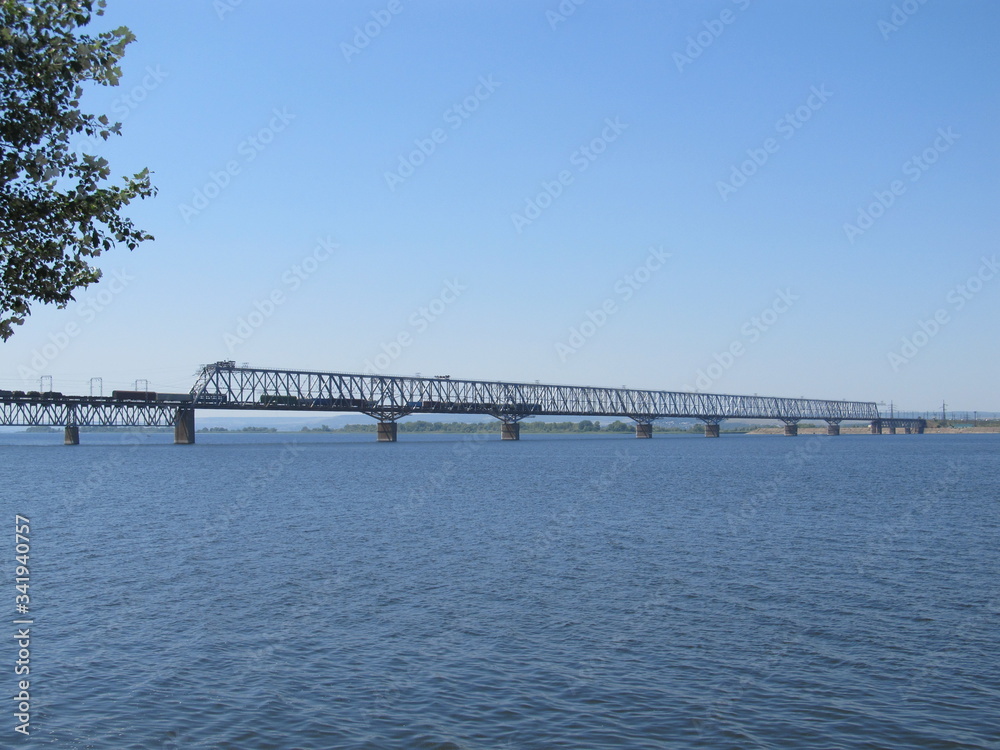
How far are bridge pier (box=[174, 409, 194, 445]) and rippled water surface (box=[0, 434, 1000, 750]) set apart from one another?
132 metres

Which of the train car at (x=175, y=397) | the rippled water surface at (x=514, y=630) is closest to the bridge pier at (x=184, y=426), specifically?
the train car at (x=175, y=397)

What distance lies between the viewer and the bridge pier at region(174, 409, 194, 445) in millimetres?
177625

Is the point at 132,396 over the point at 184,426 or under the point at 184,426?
over

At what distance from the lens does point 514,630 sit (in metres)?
23.5

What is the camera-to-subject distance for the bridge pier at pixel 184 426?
177625mm

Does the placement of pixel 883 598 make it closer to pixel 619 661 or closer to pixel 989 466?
pixel 619 661

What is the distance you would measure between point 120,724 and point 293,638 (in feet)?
20.4

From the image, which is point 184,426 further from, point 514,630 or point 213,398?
point 514,630

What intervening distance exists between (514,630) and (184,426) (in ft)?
567

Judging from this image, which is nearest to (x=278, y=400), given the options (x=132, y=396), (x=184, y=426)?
(x=184, y=426)

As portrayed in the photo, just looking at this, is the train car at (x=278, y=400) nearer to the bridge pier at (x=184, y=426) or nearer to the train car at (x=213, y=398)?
the train car at (x=213, y=398)

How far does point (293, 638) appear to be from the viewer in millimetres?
22797

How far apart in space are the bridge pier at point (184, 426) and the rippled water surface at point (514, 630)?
13247 centimetres

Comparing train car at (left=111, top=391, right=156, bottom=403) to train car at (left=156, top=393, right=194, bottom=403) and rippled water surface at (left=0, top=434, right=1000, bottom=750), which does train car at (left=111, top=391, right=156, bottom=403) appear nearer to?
train car at (left=156, top=393, right=194, bottom=403)
